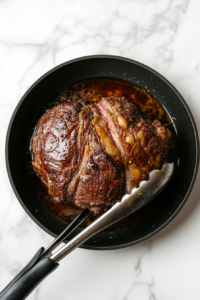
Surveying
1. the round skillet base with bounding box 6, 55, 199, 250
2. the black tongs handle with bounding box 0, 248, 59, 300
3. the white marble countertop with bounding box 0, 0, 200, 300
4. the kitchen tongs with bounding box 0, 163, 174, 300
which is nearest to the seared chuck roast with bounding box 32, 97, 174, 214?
the kitchen tongs with bounding box 0, 163, 174, 300

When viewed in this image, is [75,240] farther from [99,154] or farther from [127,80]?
[127,80]

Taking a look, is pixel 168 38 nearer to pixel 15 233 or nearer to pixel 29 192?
pixel 29 192

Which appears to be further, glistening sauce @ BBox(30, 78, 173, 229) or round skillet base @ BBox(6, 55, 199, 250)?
glistening sauce @ BBox(30, 78, 173, 229)

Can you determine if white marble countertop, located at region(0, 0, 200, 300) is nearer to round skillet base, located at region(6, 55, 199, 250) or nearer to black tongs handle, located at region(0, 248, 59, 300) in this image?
round skillet base, located at region(6, 55, 199, 250)

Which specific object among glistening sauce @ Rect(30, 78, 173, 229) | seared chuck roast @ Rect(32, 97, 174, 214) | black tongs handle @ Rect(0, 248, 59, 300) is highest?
glistening sauce @ Rect(30, 78, 173, 229)

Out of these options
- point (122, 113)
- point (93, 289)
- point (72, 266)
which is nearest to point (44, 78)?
point (122, 113)
